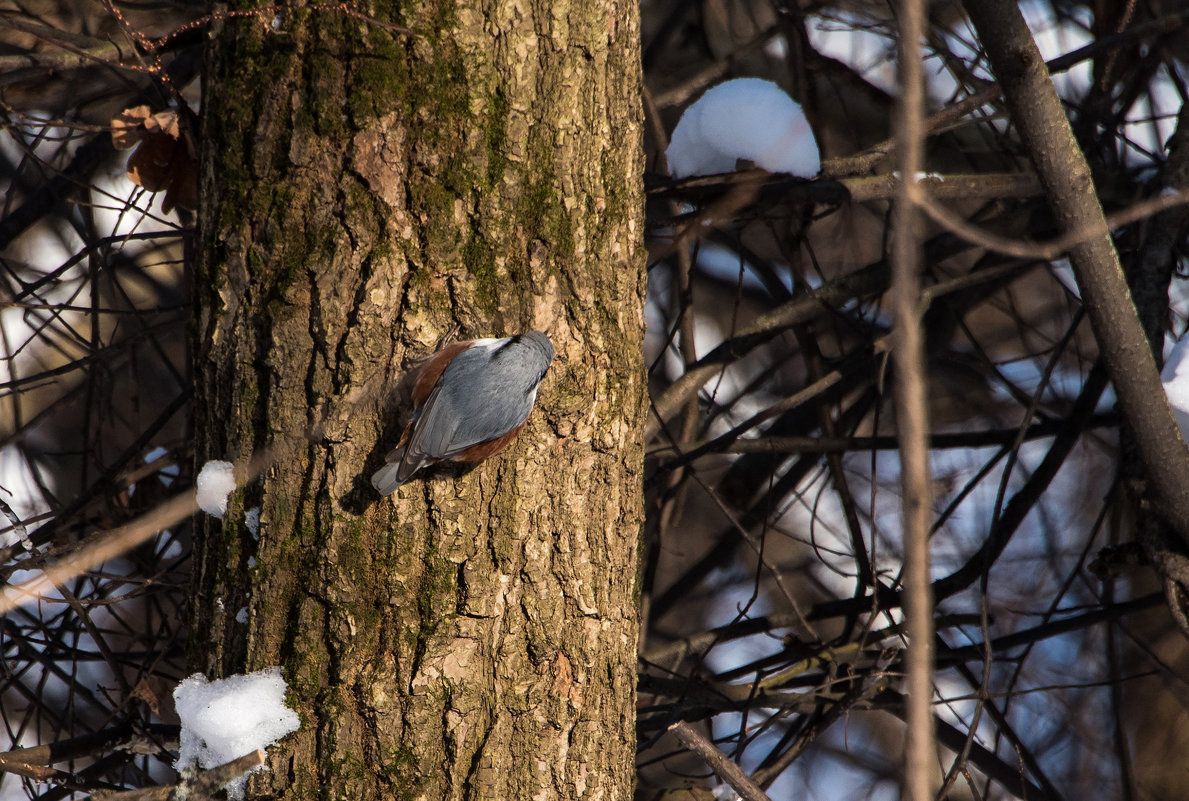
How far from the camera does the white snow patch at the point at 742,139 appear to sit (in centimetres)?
183

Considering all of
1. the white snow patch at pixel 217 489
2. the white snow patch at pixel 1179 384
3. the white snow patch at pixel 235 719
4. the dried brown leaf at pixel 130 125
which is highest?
the dried brown leaf at pixel 130 125

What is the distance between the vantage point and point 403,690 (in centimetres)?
101

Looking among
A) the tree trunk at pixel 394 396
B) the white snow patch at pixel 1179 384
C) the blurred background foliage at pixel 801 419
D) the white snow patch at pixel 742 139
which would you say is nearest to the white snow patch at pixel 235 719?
the tree trunk at pixel 394 396

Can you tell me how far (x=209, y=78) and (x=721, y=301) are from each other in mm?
2695

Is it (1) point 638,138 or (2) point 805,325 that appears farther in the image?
(2) point 805,325

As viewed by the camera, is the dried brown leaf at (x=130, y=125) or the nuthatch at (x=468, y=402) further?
the dried brown leaf at (x=130, y=125)

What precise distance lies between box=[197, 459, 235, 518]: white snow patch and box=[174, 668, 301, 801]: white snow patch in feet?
0.68

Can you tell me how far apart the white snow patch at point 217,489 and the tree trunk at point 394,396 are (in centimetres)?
2

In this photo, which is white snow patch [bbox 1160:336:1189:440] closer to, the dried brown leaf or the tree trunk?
the tree trunk

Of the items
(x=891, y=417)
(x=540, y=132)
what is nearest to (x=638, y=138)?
(x=540, y=132)

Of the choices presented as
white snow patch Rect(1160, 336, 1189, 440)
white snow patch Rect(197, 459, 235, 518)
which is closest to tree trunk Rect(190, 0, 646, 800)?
white snow patch Rect(197, 459, 235, 518)

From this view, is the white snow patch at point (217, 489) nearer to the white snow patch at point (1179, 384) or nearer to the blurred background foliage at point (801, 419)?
the blurred background foliage at point (801, 419)

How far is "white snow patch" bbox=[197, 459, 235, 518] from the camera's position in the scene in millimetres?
1053

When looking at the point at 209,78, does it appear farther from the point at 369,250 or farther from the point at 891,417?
the point at 891,417
